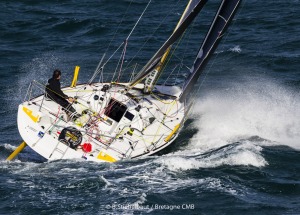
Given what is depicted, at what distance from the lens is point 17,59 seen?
95.0 ft

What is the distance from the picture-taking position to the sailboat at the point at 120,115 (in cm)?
2016

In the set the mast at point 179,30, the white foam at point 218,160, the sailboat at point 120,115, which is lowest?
the white foam at point 218,160

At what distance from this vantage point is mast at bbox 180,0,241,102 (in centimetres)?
2211

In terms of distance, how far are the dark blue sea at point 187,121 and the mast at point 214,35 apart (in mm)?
1810

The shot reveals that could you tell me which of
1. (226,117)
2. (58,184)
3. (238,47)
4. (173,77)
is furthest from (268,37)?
(58,184)

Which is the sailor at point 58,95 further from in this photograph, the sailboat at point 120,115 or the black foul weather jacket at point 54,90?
the sailboat at point 120,115

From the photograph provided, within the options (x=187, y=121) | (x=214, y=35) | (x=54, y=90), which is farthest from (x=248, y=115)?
(x=54, y=90)

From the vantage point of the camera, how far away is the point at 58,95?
21.6m

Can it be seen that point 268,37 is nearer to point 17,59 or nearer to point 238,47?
point 238,47

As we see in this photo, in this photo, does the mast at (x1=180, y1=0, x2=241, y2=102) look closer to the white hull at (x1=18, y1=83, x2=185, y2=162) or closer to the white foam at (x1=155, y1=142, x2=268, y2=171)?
the white hull at (x1=18, y1=83, x2=185, y2=162)

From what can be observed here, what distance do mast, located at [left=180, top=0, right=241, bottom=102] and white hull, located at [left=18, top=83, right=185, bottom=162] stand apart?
2.94ft

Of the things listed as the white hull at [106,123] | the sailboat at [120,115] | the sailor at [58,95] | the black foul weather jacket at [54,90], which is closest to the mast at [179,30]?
the sailboat at [120,115]

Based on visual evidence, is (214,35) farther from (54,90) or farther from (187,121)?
(54,90)

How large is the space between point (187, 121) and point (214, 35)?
3578mm
